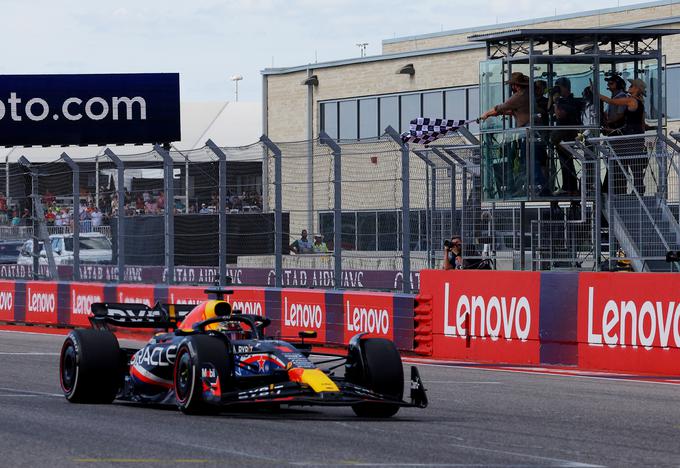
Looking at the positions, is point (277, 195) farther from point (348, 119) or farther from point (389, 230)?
point (348, 119)

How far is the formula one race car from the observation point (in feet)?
35.3

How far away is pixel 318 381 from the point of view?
10.7 meters

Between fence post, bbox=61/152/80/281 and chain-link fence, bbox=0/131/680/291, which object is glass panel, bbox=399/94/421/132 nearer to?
fence post, bbox=61/152/80/281

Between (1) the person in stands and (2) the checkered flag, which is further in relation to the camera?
(2) the checkered flag

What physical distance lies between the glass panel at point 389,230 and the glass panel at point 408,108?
94.3ft

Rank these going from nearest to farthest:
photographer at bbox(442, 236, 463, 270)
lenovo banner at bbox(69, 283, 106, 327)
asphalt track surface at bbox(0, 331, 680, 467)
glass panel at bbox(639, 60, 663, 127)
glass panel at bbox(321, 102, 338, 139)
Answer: asphalt track surface at bbox(0, 331, 680, 467) < photographer at bbox(442, 236, 463, 270) < glass panel at bbox(639, 60, 663, 127) < lenovo banner at bbox(69, 283, 106, 327) < glass panel at bbox(321, 102, 338, 139)

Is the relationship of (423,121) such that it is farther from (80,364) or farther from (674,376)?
(80,364)

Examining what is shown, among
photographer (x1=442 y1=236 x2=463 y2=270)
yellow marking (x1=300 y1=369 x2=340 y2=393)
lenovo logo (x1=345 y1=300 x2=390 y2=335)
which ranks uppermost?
photographer (x1=442 y1=236 x2=463 y2=270)

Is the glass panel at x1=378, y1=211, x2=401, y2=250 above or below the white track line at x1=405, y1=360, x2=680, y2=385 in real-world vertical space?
above

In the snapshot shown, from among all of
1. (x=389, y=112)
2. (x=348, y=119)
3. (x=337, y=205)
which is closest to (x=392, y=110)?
(x=389, y=112)

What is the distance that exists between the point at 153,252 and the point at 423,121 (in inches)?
200

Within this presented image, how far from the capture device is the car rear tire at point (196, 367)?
1080 centimetres

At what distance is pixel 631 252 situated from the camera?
17.7 meters

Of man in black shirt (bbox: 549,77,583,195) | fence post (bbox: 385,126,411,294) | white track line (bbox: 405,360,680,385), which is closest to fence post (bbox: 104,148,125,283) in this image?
fence post (bbox: 385,126,411,294)
